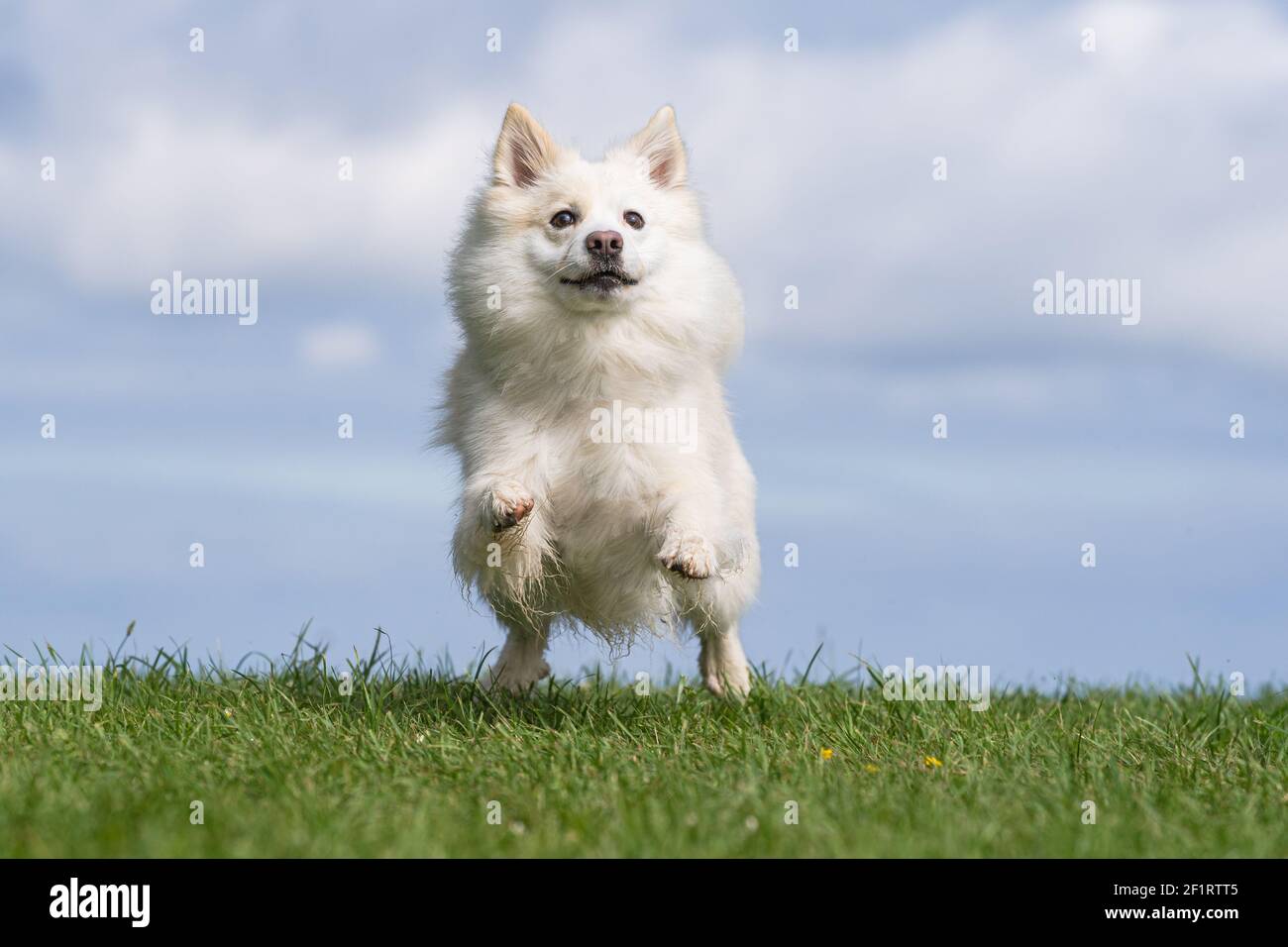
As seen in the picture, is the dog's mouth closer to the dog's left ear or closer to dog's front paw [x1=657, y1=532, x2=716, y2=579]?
the dog's left ear

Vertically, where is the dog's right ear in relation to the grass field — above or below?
above

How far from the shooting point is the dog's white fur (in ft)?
17.2

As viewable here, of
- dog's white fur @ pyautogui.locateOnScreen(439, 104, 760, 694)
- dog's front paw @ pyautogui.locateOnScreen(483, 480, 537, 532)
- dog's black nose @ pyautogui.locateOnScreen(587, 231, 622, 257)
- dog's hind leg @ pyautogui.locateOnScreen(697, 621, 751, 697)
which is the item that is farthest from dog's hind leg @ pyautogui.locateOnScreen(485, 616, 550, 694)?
dog's black nose @ pyautogui.locateOnScreen(587, 231, 622, 257)

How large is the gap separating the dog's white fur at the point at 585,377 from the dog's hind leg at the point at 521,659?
66 cm

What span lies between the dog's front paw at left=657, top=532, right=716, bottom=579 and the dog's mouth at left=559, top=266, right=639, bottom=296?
104cm

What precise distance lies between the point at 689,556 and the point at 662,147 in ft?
6.24

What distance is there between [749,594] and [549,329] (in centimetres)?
185

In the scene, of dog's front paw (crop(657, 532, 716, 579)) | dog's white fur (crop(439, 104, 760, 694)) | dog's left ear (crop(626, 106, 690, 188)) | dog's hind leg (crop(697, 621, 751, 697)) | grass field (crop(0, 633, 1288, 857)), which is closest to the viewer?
grass field (crop(0, 633, 1288, 857))

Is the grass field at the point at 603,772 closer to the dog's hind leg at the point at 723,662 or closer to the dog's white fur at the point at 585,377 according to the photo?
the dog's hind leg at the point at 723,662

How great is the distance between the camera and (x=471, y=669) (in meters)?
6.89

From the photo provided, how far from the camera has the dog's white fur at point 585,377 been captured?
206 inches
